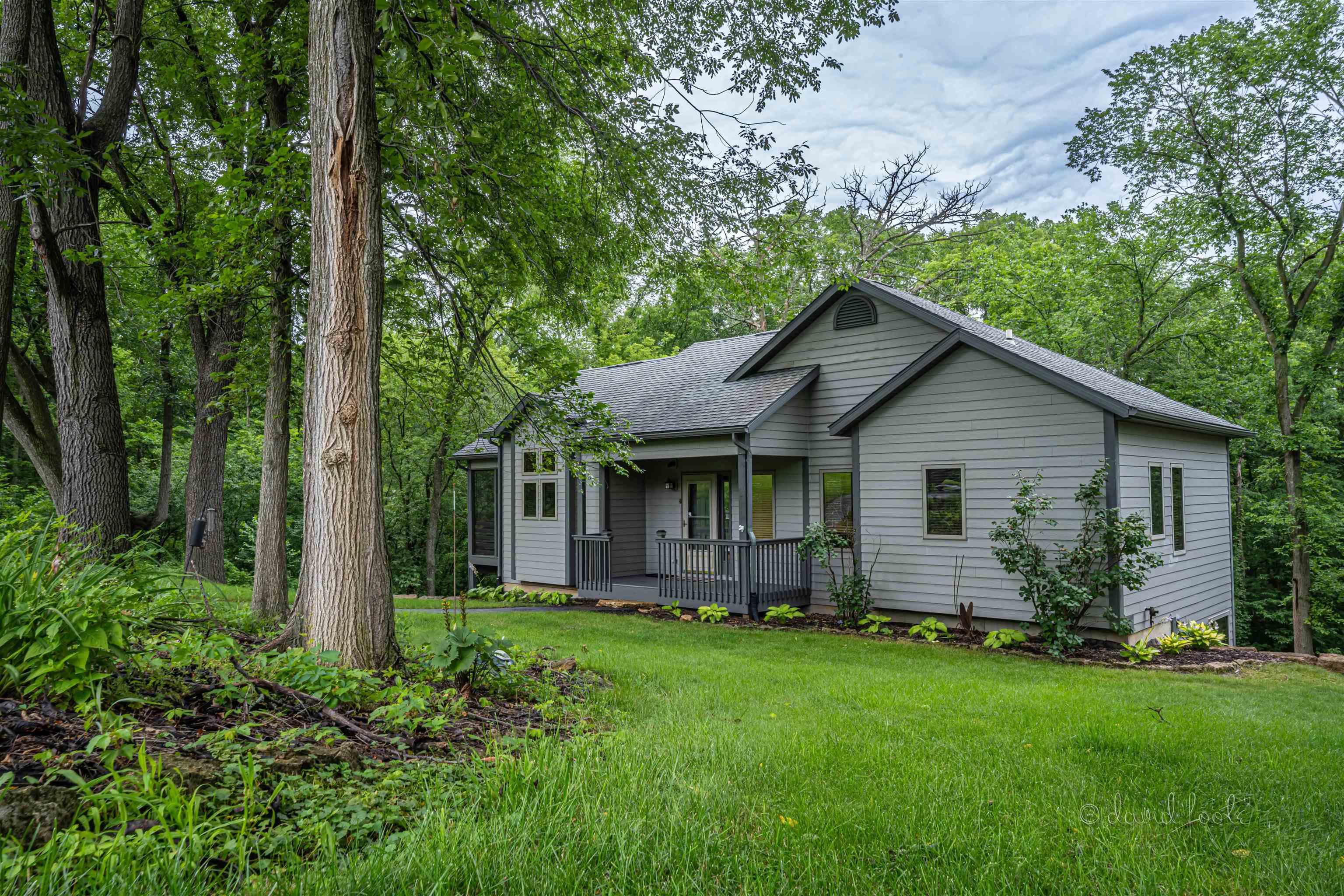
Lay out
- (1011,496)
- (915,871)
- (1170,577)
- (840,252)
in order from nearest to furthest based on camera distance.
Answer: (915,871) → (840,252) → (1011,496) → (1170,577)

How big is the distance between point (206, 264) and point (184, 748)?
724cm

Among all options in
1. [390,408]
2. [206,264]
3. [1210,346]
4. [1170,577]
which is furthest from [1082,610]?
[1210,346]

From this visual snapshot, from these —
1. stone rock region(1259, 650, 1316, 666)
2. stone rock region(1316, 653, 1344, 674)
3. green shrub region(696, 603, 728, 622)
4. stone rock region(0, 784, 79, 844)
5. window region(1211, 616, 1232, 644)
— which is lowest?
window region(1211, 616, 1232, 644)

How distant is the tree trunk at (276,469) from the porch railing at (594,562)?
303 inches

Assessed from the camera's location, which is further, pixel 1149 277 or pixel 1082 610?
pixel 1149 277

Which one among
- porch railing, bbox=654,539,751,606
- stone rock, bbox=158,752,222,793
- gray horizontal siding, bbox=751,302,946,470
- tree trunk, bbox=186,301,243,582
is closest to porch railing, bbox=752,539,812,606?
porch railing, bbox=654,539,751,606

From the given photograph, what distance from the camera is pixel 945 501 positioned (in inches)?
468

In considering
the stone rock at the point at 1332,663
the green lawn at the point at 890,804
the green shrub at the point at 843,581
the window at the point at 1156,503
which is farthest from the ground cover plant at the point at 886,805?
the green shrub at the point at 843,581

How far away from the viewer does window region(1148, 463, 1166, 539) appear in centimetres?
1150

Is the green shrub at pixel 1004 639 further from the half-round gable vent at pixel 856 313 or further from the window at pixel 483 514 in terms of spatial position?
the window at pixel 483 514

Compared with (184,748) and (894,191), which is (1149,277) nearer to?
(894,191)

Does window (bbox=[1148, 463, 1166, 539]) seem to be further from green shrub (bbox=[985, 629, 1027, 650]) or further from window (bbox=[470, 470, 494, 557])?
window (bbox=[470, 470, 494, 557])

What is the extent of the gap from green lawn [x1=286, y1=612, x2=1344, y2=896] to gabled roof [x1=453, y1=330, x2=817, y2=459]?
21.2 feet

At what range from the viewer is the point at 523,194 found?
818 cm
